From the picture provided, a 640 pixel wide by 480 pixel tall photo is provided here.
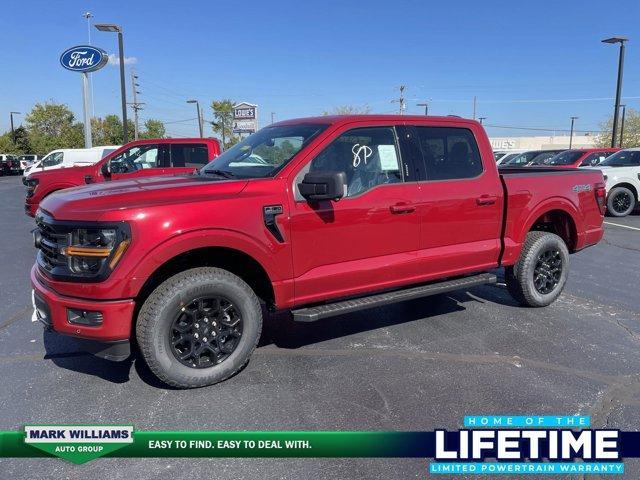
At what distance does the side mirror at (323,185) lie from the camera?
3598mm

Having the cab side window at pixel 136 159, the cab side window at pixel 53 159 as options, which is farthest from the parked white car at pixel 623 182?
the cab side window at pixel 53 159

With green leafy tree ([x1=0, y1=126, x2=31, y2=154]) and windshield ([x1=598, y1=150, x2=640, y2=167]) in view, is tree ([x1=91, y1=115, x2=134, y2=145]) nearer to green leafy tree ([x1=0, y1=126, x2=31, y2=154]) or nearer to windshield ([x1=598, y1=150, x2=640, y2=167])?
green leafy tree ([x1=0, y1=126, x2=31, y2=154])

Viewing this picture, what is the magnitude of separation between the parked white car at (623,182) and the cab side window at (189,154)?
9.85m

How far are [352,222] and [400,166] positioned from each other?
770mm

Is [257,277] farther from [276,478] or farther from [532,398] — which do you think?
[532,398]

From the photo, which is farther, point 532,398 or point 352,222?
point 352,222

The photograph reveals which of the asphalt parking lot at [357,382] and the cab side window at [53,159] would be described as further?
the cab side window at [53,159]

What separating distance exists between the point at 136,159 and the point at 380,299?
324 inches

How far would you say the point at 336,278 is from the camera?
4.06 meters

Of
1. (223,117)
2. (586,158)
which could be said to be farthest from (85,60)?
(223,117)

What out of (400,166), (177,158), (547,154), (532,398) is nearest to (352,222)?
(400,166)

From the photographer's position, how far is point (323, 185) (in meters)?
3.62

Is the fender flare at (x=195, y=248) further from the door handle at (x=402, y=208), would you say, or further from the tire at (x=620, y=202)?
the tire at (x=620, y=202)

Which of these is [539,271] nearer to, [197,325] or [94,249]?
[197,325]
